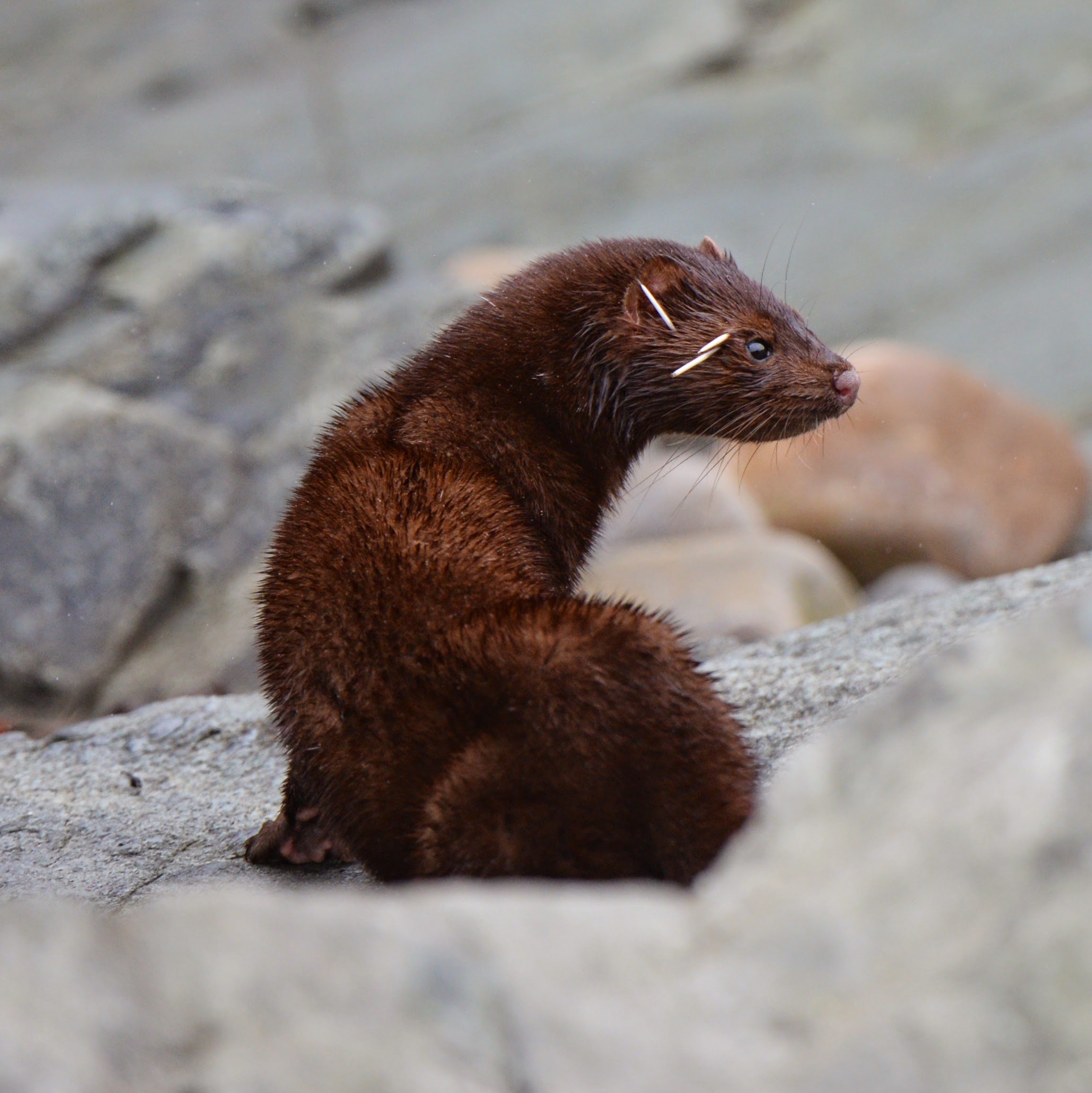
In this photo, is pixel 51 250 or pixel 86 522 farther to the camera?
pixel 51 250

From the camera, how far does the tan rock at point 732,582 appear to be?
21.9 ft

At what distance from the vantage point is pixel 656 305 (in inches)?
122

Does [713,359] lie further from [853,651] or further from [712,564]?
[712,564]

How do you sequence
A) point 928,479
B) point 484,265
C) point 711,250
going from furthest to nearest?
point 484,265, point 928,479, point 711,250

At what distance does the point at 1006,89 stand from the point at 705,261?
11.3 m

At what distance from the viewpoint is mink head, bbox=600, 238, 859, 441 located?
310 cm

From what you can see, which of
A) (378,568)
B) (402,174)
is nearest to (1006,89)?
(402,174)

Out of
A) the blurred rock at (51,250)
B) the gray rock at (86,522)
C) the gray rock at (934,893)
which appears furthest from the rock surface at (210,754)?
the blurred rock at (51,250)

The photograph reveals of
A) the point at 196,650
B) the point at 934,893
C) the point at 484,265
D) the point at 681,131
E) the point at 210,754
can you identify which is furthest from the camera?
the point at 681,131

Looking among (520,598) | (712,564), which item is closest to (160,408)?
(712,564)

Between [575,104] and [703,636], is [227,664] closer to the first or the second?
[703,636]

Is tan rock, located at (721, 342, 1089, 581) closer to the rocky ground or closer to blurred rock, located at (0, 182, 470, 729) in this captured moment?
the rocky ground

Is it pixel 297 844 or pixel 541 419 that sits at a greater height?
pixel 541 419

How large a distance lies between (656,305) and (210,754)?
2.04m
